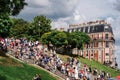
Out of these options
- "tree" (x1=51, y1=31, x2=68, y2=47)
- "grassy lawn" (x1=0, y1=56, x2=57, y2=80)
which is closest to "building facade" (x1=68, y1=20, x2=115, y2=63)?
"tree" (x1=51, y1=31, x2=68, y2=47)

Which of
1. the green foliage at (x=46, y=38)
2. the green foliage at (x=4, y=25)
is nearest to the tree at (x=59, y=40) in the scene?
the green foliage at (x=46, y=38)

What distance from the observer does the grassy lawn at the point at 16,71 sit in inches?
1953

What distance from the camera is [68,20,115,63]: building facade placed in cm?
16888

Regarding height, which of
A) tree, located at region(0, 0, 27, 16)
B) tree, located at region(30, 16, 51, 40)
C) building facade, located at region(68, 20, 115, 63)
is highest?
tree, located at region(0, 0, 27, 16)

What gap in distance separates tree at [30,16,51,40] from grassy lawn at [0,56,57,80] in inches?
2870

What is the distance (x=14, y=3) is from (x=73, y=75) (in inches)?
936

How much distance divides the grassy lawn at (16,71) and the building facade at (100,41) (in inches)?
4424

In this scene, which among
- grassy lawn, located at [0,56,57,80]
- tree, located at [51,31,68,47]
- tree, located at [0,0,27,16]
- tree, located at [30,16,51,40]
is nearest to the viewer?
tree, located at [0,0,27,16]

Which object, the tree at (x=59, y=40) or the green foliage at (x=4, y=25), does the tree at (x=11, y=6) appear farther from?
the tree at (x=59, y=40)

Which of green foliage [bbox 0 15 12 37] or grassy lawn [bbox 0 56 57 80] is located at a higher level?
green foliage [bbox 0 15 12 37]

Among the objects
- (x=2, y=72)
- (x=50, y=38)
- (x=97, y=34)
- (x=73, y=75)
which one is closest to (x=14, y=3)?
(x=2, y=72)

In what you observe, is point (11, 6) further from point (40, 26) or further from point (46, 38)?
point (40, 26)

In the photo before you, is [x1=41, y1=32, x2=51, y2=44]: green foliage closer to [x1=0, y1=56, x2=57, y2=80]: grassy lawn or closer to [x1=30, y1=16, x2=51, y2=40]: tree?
[x1=30, y1=16, x2=51, y2=40]: tree

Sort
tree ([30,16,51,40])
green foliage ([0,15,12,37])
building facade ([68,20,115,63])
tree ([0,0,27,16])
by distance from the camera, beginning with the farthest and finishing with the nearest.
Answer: building facade ([68,20,115,63]) → tree ([30,16,51,40]) → green foliage ([0,15,12,37]) → tree ([0,0,27,16])
